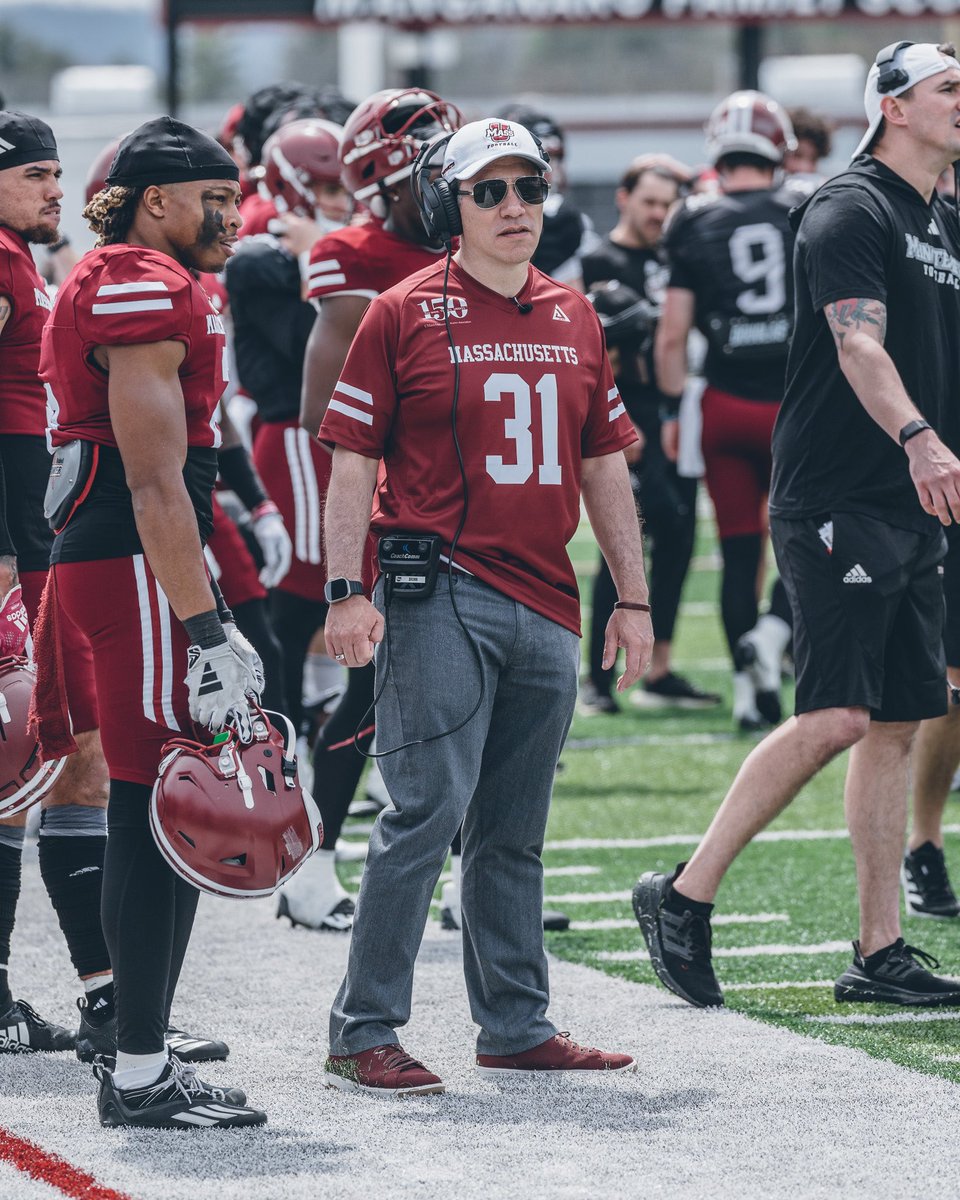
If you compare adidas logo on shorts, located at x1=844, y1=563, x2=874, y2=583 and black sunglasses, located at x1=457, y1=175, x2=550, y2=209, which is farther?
adidas logo on shorts, located at x1=844, y1=563, x2=874, y2=583

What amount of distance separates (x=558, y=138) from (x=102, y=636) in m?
4.79

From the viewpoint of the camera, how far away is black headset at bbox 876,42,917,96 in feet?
16.3

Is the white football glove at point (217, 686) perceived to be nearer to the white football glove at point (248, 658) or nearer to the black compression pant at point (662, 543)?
the white football glove at point (248, 658)

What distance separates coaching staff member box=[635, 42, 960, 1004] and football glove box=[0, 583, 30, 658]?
1597 mm

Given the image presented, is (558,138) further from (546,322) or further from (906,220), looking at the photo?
Result: (546,322)

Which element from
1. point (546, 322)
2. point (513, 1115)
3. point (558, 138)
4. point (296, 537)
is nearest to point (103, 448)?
point (546, 322)

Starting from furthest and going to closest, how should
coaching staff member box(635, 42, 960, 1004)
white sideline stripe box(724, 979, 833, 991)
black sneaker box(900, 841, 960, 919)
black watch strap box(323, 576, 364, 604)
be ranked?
black sneaker box(900, 841, 960, 919), white sideline stripe box(724, 979, 833, 991), coaching staff member box(635, 42, 960, 1004), black watch strap box(323, 576, 364, 604)

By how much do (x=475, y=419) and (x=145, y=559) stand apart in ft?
2.33

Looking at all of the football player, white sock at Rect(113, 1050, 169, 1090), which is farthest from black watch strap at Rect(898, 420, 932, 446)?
the football player

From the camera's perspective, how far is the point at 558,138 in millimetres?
8320

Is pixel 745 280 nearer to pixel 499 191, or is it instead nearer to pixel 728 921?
pixel 728 921

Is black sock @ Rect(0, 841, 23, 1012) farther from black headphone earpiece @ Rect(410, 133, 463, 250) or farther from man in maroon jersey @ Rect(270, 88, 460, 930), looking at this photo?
black headphone earpiece @ Rect(410, 133, 463, 250)

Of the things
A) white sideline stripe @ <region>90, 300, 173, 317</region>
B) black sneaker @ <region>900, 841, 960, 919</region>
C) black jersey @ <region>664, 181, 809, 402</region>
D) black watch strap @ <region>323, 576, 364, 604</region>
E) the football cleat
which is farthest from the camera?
black jersey @ <region>664, 181, 809, 402</region>

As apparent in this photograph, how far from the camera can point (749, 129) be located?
8.77 metres
